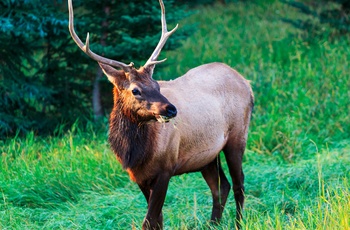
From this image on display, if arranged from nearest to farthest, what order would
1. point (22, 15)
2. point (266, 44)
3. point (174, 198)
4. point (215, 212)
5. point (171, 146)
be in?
point (171, 146)
point (215, 212)
point (174, 198)
point (22, 15)
point (266, 44)

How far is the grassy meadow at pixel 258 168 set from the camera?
6.57 metres

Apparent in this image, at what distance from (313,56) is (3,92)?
5750 millimetres

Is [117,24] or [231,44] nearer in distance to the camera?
[117,24]

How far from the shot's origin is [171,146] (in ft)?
20.2

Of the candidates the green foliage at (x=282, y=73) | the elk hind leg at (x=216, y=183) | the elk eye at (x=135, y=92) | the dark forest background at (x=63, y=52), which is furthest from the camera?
the dark forest background at (x=63, y=52)

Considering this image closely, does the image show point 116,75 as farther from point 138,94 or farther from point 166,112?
point 166,112

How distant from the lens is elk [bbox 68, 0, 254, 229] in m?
5.97

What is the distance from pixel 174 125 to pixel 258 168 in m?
2.42

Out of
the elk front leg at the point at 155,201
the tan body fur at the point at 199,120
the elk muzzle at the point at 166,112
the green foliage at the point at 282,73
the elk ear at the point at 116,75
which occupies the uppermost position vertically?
the elk ear at the point at 116,75

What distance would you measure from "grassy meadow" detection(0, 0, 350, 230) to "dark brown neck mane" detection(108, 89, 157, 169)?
Result: 57 centimetres

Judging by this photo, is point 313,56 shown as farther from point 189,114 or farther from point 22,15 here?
point 189,114

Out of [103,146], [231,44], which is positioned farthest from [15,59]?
[231,44]

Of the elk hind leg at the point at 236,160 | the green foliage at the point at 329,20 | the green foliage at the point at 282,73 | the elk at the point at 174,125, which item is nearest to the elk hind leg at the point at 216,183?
the elk at the point at 174,125

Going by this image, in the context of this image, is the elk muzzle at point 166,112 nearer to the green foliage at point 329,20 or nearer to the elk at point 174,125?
the elk at point 174,125
